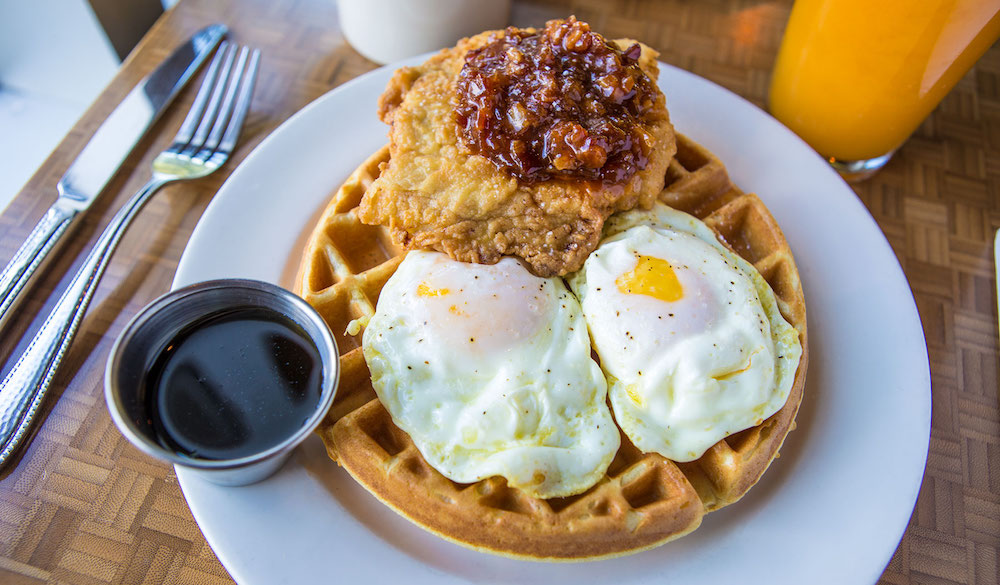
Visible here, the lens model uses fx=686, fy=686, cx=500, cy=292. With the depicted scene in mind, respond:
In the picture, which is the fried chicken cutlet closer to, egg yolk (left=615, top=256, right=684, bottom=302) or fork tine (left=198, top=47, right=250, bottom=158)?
egg yolk (left=615, top=256, right=684, bottom=302)

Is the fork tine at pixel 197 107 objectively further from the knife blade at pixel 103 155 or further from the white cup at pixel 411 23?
the white cup at pixel 411 23

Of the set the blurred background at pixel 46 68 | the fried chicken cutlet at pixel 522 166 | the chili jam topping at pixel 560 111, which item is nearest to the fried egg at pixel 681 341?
the fried chicken cutlet at pixel 522 166

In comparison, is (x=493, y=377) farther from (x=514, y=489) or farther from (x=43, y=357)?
(x=43, y=357)

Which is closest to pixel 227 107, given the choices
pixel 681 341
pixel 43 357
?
pixel 43 357

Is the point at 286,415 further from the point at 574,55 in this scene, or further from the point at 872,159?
the point at 872,159

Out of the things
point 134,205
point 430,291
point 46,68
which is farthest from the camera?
point 46,68

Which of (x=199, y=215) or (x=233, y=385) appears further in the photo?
(x=199, y=215)

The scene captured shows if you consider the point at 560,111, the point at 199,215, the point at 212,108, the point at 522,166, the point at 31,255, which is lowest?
the point at 199,215
